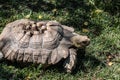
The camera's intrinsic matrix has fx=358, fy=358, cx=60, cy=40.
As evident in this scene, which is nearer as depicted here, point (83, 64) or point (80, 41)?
point (80, 41)

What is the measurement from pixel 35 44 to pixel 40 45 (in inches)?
3.3

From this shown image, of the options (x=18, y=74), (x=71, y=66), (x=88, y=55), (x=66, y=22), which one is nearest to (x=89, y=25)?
(x=66, y=22)

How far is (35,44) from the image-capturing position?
5.91 metres

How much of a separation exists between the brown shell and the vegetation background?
219mm

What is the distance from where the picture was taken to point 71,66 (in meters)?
5.98

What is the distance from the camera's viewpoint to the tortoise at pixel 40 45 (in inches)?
232

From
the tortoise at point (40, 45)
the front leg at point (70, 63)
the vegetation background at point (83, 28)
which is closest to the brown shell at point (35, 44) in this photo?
the tortoise at point (40, 45)

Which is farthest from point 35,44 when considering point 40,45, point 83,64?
point 83,64

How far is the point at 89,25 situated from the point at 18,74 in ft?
6.83

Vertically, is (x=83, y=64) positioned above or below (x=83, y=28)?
below

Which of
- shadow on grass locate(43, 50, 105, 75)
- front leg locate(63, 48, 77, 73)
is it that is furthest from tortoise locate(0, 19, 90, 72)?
shadow on grass locate(43, 50, 105, 75)

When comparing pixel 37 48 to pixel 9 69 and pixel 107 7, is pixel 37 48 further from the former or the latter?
pixel 107 7

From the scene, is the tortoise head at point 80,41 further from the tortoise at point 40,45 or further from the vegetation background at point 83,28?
the vegetation background at point 83,28

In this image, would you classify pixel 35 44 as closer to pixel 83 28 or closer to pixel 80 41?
pixel 80 41
